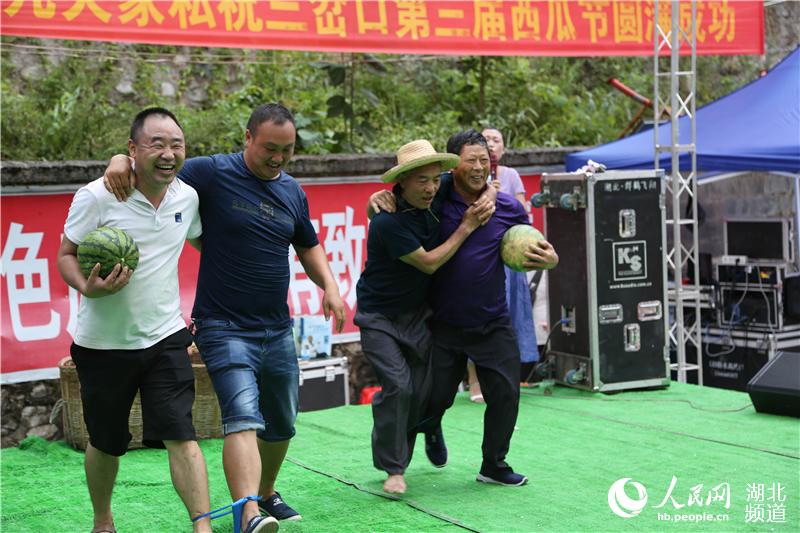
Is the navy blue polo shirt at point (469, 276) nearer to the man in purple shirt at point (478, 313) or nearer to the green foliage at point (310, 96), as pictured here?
the man in purple shirt at point (478, 313)

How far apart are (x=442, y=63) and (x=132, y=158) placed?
965 centimetres

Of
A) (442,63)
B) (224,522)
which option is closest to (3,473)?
(224,522)

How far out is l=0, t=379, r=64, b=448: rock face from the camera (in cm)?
743

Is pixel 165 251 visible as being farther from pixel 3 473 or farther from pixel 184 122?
pixel 184 122

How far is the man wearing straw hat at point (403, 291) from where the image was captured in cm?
541

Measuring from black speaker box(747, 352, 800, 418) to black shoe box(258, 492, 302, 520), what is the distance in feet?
13.0

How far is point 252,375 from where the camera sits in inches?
186

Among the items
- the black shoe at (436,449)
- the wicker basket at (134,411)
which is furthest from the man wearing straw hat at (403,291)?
the wicker basket at (134,411)

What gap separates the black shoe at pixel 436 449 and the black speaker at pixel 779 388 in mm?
2806

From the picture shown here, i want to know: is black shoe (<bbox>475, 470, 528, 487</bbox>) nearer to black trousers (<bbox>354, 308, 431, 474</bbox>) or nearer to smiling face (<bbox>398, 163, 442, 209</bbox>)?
black trousers (<bbox>354, 308, 431, 474</bbox>)

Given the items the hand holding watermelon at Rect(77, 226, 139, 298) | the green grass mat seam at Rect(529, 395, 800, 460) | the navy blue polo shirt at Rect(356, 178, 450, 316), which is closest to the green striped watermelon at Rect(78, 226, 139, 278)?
the hand holding watermelon at Rect(77, 226, 139, 298)

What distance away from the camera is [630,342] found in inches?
346

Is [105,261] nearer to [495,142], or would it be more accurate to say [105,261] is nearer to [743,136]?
[495,142]

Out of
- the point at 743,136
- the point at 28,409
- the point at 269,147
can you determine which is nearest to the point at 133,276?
the point at 269,147
